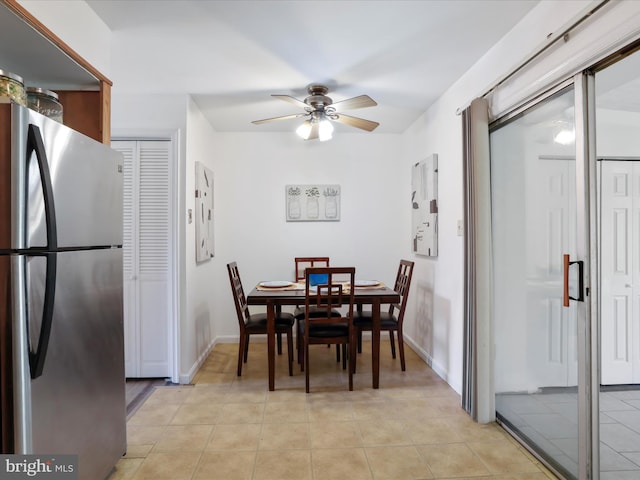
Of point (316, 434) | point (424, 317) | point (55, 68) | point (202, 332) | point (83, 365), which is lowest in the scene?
point (316, 434)

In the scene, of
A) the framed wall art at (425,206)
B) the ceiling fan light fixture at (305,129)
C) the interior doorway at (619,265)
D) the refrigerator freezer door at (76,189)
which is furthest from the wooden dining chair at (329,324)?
the interior doorway at (619,265)

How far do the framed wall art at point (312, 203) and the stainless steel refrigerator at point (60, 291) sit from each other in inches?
100.0

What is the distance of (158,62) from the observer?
2.63 meters

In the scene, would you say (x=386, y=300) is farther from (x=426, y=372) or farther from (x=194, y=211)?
(x=194, y=211)

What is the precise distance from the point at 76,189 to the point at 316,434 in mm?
1931

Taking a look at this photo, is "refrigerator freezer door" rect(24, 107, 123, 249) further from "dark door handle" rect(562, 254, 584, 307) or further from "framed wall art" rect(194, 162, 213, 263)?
"dark door handle" rect(562, 254, 584, 307)

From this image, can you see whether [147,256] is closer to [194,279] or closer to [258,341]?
[194,279]

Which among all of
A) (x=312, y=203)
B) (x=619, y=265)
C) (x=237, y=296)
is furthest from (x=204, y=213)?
(x=619, y=265)

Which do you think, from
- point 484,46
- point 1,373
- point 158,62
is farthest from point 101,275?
point 484,46

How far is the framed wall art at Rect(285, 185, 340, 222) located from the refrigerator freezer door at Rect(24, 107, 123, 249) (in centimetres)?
254

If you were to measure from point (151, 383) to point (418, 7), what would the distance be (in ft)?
11.3

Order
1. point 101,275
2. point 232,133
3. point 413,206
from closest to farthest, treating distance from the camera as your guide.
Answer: point 101,275, point 413,206, point 232,133

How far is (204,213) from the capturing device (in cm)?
370

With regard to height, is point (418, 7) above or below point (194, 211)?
→ above
